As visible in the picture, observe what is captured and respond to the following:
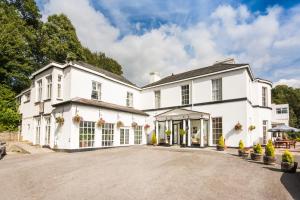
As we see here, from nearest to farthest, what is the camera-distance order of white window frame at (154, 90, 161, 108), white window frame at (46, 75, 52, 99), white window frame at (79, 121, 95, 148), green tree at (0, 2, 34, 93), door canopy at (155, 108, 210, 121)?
1. white window frame at (79, 121, 95, 148)
2. white window frame at (46, 75, 52, 99)
3. door canopy at (155, 108, 210, 121)
4. green tree at (0, 2, 34, 93)
5. white window frame at (154, 90, 161, 108)

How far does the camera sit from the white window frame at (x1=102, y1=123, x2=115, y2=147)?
17.6 meters

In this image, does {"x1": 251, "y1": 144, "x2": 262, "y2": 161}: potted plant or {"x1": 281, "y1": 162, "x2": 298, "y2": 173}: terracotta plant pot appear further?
{"x1": 251, "y1": 144, "x2": 262, "y2": 161}: potted plant

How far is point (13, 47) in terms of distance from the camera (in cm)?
2430

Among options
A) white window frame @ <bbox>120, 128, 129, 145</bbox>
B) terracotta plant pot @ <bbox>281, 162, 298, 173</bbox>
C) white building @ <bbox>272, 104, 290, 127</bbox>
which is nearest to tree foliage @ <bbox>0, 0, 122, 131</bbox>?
white window frame @ <bbox>120, 128, 129, 145</bbox>

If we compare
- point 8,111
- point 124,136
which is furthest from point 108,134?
point 8,111

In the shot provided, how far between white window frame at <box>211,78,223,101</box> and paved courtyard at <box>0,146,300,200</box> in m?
10.1

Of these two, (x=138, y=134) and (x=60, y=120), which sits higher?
(x=60, y=120)

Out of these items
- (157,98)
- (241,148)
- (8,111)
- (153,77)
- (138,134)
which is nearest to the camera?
(241,148)

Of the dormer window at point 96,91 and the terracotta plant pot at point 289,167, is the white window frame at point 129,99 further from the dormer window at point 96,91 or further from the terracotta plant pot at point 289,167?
the terracotta plant pot at point 289,167

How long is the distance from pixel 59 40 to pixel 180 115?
22745 millimetres

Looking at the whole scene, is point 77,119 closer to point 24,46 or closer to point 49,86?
point 49,86

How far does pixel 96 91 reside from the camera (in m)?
19.4

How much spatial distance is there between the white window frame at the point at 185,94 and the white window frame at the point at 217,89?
278 cm

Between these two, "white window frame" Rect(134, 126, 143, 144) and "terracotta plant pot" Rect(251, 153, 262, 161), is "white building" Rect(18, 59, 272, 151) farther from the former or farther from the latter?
"terracotta plant pot" Rect(251, 153, 262, 161)
